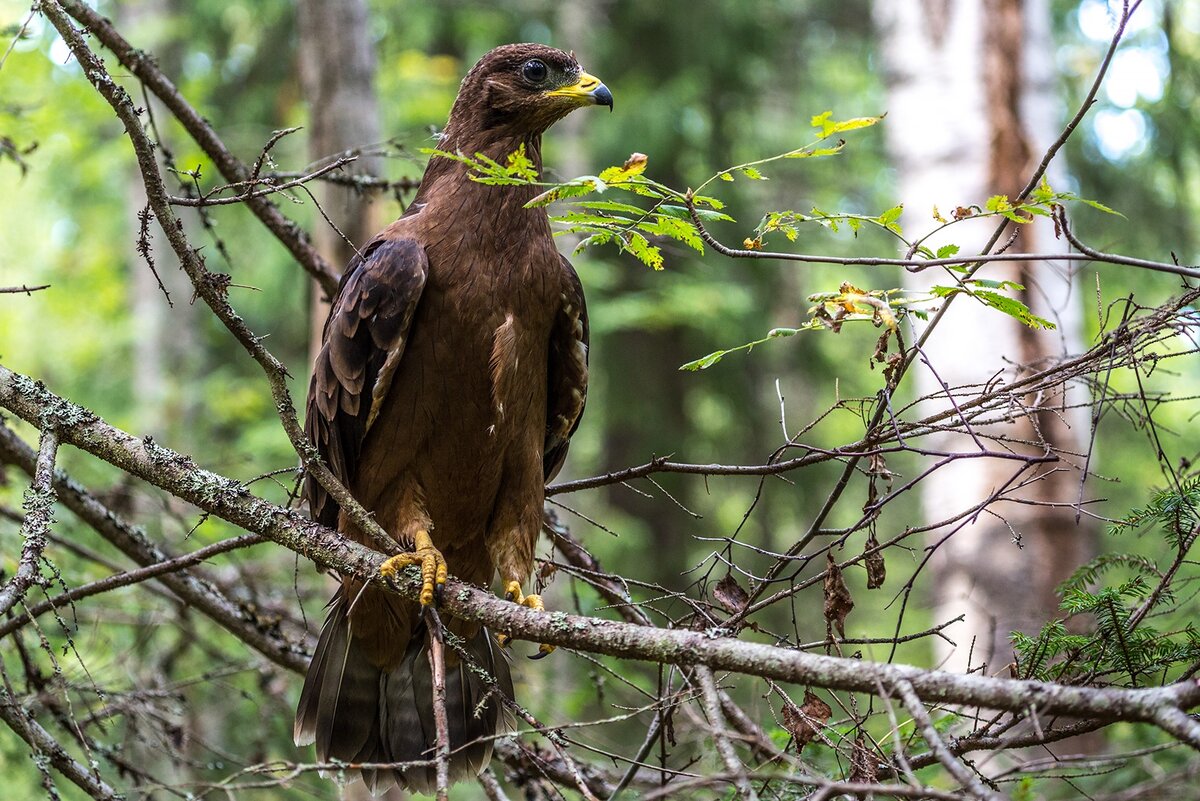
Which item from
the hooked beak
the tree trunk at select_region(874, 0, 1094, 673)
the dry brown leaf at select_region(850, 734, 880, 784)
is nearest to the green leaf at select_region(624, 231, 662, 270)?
the dry brown leaf at select_region(850, 734, 880, 784)

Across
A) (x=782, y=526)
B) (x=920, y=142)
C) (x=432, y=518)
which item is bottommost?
(x=432, y=518)

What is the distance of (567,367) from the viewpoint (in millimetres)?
4289

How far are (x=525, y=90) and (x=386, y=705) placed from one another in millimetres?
2522

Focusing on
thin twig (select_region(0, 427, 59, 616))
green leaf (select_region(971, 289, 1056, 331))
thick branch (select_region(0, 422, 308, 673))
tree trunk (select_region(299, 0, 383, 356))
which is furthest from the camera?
tree trunk (select_region(299, 0, 383, 356))

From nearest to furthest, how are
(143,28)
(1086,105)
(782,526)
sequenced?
(1086,105), (143,28), (782,526)

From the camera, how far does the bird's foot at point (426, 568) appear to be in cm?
312

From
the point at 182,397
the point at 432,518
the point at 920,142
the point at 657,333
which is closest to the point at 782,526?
the point at 657,333

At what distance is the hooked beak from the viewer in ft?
13.4

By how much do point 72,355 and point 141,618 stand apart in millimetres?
11395

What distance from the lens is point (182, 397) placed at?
446 inches

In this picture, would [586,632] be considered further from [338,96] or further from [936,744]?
[338,96]

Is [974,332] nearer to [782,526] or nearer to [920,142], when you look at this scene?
[920,142]

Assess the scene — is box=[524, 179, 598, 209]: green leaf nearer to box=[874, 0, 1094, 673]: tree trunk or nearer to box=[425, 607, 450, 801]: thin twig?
box=[425, 607, 450, 801]: thin twig

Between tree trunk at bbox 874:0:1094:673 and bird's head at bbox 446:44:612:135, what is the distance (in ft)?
7.41
